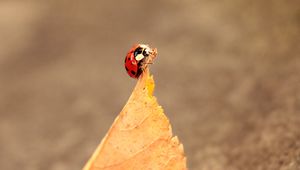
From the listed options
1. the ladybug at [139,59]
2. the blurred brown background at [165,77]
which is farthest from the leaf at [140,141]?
the blurred brown background at [165,77]

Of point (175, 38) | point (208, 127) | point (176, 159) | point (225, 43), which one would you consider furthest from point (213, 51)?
point (176, 159)

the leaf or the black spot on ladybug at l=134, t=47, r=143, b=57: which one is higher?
the black spot on ladybug at l=134, t=47, r=143, b=57

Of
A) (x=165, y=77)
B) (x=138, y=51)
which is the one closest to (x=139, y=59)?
A: (x=138, y=51)

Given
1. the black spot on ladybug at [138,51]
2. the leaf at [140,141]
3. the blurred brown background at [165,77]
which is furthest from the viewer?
the blurred brown background at [165,77]

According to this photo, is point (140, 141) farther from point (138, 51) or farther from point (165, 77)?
point (165, 77)

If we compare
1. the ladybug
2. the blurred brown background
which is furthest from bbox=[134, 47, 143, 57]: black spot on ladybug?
the blurred brown background

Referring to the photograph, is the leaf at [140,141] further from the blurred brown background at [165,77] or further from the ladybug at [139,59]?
the blurred brown background at [165,77]

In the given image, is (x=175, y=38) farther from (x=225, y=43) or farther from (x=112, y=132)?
(x=112, y=132)

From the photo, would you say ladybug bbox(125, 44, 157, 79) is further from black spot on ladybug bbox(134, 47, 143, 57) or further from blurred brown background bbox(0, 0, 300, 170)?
blurred brown background bbox(0, 0, 300, 170)
